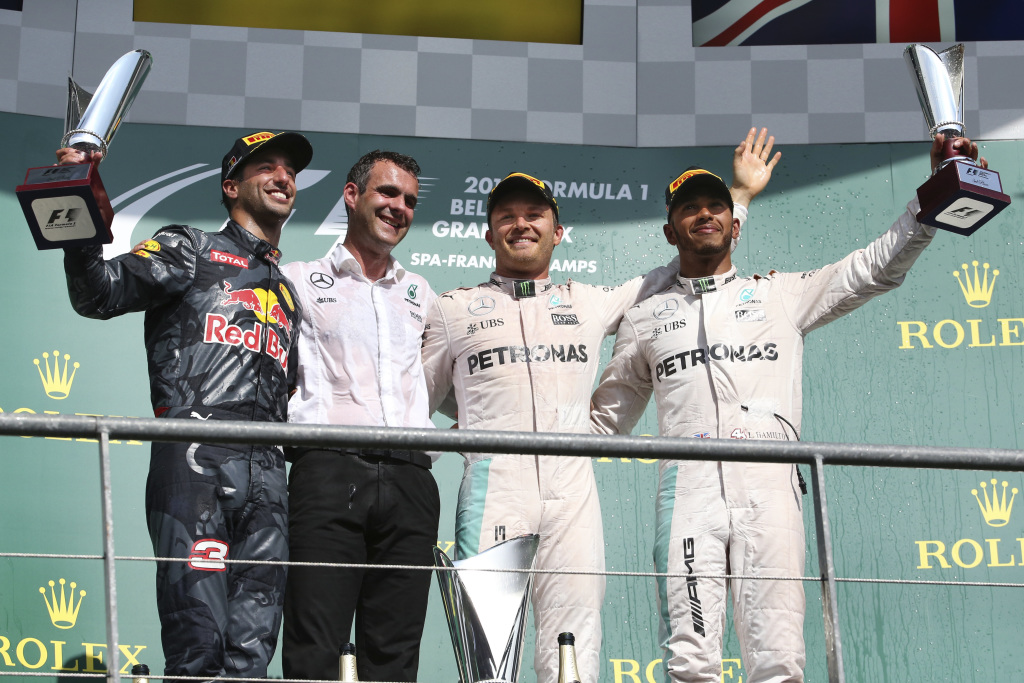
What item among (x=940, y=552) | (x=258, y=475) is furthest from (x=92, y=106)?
(x=940, y=552)

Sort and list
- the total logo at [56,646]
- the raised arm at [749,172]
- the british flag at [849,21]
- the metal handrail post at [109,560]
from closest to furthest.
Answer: the metal handrail post at [109,560]
the raised arm at [749,172]
the total logo at [56,646]
the british flag at [849,21]

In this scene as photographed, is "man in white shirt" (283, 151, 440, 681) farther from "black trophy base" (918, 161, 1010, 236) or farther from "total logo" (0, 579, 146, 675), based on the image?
"total logo" (0, 579, 146, 675)

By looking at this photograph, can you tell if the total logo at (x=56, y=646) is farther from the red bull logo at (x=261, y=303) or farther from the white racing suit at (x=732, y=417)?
the white racing suit at (x=732, y=417)

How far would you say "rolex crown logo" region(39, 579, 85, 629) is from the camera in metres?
4.24

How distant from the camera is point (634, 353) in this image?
136 inches

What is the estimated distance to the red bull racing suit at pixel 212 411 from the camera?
2.59 meters

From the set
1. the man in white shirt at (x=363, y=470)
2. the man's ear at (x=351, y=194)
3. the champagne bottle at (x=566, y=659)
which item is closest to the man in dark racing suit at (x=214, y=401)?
the man in white shirt at (x=363, y=470)

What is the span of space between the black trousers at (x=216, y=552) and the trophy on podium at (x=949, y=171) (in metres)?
1.65

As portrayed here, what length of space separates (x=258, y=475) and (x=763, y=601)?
1197 millimetres

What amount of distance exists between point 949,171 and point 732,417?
0.78m

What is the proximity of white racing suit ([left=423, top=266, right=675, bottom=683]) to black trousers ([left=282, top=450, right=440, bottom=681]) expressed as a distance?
0.70ft

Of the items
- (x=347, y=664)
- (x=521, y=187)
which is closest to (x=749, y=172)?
(x=521, y=187)

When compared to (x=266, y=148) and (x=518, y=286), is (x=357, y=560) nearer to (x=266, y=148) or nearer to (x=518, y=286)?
(x=518, y=286)

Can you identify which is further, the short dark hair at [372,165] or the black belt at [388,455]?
the short dark hair at [372,165]
